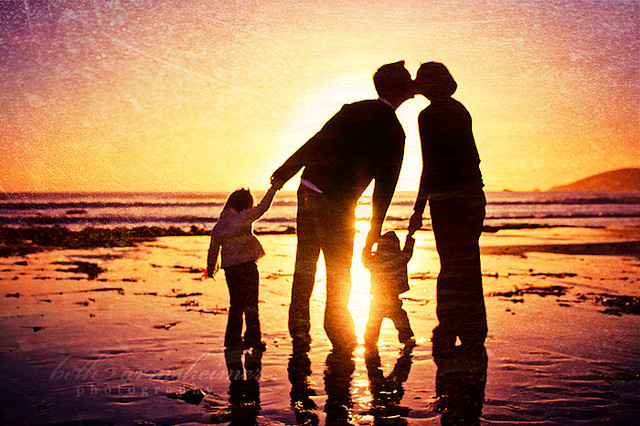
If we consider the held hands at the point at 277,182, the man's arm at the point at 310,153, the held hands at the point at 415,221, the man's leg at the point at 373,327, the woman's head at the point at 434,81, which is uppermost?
the woman's head at the point at 434,81

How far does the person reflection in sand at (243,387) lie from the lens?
128 inches

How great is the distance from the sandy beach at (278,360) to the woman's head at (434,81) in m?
2.20

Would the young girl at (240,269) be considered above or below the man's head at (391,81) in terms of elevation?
below

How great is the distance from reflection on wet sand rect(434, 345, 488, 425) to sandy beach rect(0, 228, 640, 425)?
5cm

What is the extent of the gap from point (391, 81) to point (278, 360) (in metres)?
2.52

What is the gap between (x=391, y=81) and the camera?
12.1 ft

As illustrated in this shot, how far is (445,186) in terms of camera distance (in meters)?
4.20

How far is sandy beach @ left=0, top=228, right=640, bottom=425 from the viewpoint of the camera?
337 cm

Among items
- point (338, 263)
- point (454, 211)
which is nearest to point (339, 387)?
point (338, 263)

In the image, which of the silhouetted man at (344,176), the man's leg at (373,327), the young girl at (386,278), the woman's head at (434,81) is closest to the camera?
the silhouetted man at (344,176)

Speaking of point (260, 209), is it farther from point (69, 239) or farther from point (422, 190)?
point (69, 239)

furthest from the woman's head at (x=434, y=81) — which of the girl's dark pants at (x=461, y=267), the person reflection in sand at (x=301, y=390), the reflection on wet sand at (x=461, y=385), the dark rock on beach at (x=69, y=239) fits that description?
the dark rock on beach at (x=69, y=239)

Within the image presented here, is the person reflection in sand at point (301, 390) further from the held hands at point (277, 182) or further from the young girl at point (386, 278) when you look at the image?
the held hands at point (277, 182)

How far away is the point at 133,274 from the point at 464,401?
7322mm
